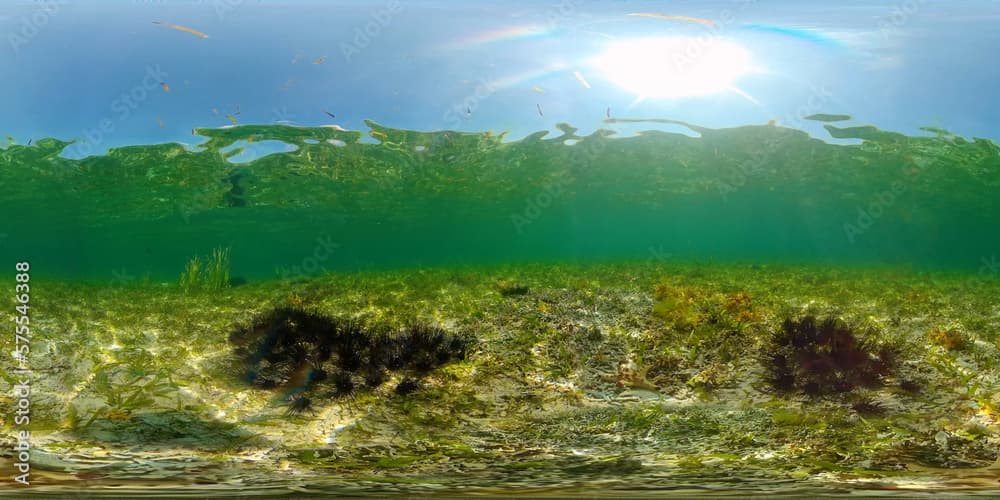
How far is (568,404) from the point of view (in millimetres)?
2135

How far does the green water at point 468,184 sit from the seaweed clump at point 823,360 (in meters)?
4.54

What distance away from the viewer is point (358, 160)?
42.0ft

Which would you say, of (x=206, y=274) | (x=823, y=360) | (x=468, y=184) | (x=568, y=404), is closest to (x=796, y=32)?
(x=823, y=360)

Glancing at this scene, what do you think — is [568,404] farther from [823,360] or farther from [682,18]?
[682,18]

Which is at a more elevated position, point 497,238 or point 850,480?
point 497,238

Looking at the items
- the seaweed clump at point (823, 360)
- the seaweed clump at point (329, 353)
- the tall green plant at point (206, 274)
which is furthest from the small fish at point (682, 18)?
the tall green plant at point (206, 274)

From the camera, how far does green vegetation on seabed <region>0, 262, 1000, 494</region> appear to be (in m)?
1.89

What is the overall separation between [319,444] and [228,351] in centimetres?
85

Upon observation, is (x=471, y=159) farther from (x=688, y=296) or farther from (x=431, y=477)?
(x=431, y=477)

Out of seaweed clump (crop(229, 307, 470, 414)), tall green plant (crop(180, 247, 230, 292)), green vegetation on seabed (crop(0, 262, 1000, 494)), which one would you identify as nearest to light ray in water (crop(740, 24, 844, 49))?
green vegetation on seabed (crop(0, 262, 1000, 494))

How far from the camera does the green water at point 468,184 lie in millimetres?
11945

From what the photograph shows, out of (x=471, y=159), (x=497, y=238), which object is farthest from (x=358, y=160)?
(x=497, y=238)

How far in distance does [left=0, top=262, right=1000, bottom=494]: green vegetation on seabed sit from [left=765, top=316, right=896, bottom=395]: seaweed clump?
0.03ft

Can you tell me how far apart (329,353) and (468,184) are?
1370cm
